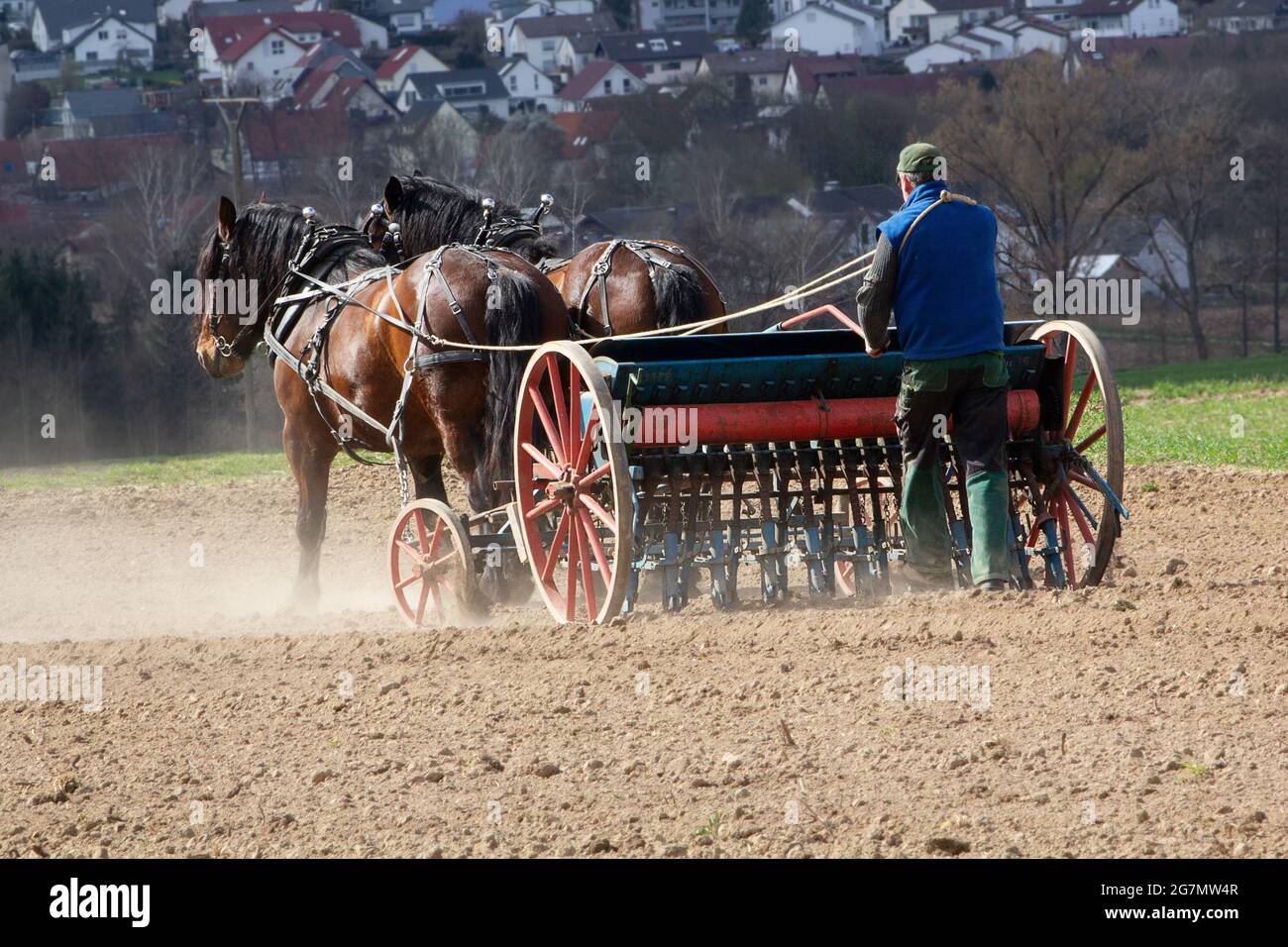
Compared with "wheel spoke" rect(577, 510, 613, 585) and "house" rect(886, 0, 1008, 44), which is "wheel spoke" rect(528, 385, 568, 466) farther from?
"house" rect(886, 0, 1008, 44)

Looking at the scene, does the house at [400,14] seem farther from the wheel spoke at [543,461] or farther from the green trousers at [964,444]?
the green trousers at [964,444]

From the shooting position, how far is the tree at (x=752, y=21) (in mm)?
119375

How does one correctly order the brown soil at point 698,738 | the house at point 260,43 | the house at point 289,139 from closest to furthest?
the brown soil at point 698,738 → the house at point 289,139 → the house at point 260,43

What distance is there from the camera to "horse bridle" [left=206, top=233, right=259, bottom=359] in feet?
34.6

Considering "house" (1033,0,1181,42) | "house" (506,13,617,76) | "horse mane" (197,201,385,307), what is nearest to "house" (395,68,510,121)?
"house" (506,13,617,76)

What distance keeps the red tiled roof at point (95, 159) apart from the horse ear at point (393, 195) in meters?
58.1

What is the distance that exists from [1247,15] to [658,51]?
38058 millimetres

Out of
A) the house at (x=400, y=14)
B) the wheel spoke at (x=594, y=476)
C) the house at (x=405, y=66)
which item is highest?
the house at (x=400, y=14)

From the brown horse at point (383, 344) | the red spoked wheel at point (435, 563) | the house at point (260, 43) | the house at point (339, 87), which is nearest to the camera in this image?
the red spoked wheel at point (435, 563)

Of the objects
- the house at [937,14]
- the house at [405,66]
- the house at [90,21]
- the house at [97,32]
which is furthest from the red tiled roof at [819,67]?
the house at [90,21]

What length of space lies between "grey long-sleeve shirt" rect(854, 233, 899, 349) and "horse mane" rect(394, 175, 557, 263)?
13.0ft

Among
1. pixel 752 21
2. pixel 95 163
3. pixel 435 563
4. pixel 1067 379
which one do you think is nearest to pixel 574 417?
pixel 435 563

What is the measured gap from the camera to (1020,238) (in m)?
41.8

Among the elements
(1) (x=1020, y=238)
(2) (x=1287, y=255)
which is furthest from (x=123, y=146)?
(2) (x=1287, y=255)
